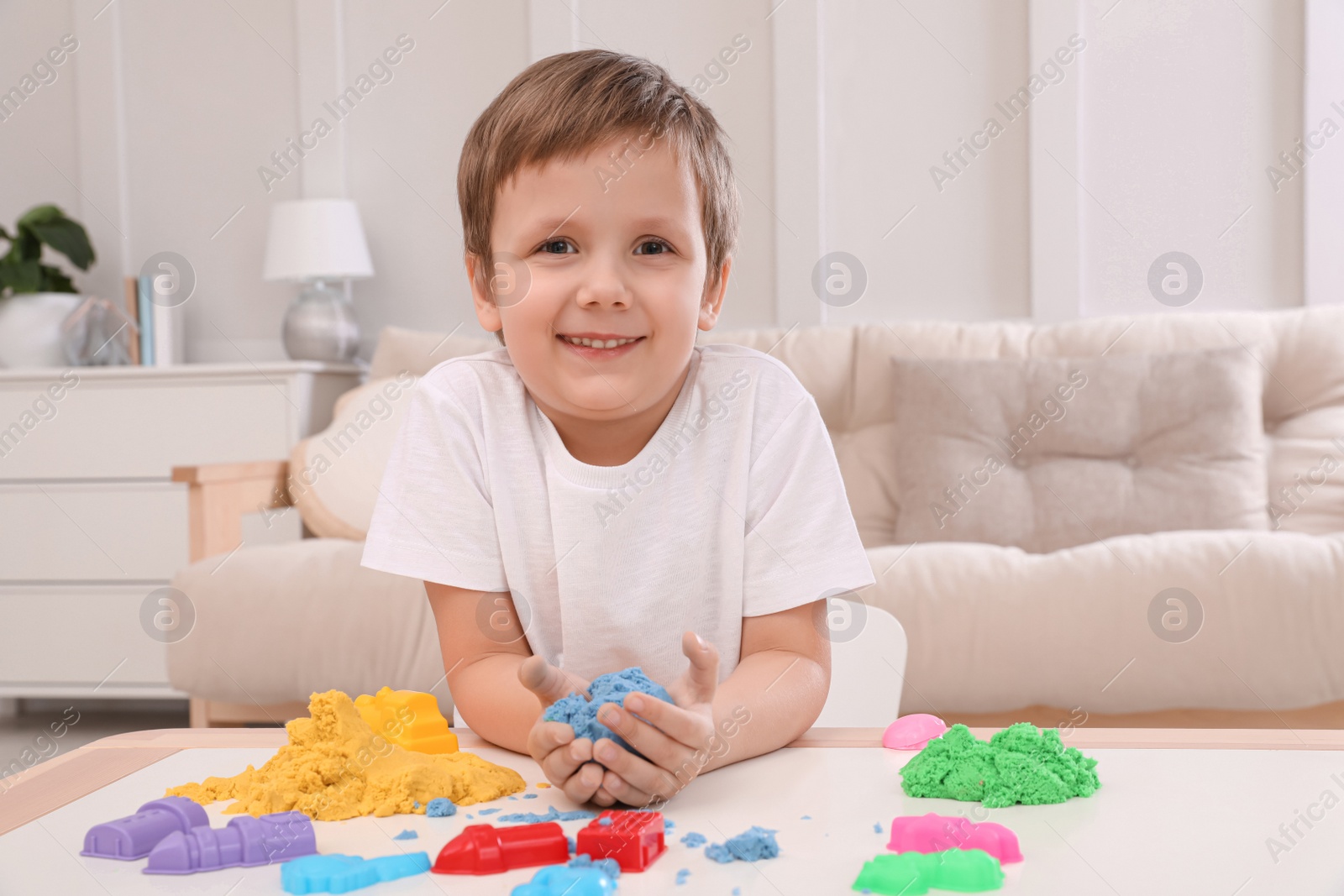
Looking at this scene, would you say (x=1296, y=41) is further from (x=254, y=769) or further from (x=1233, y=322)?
(x=254, y=769)

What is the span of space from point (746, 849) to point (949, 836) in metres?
0.09

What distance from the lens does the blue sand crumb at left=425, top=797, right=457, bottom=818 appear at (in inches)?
20.5

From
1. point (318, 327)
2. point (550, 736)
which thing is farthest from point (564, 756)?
point (318, 327)

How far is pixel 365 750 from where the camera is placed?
0.57 metres

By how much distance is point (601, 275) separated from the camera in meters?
0.79

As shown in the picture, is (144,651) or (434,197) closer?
(144,651)

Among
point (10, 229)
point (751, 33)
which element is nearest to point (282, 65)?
point (10, 229)

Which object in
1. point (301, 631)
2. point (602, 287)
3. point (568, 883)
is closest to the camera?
point (568, 883)

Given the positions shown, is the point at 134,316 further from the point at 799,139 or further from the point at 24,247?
the point at 799,139

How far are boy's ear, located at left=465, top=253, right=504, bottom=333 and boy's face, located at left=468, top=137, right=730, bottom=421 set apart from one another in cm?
5

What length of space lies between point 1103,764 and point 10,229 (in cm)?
380

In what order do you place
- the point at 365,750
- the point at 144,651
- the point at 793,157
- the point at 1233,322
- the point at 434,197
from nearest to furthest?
1. the point at 365,750
2. the point at 1233,322
3. the point at 144,651
4. the point at 793,157
5. the point at 434,197

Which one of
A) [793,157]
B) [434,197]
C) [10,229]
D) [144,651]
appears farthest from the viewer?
[10,229]

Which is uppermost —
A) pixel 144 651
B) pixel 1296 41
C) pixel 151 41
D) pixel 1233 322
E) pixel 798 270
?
pixel 151 41
